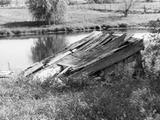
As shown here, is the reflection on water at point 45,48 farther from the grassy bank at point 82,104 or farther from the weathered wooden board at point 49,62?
the grassy bank at point 82,104

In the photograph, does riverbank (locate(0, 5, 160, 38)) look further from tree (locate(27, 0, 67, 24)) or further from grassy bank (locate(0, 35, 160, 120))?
grassy bank (locate(0, 35, 160, 120))

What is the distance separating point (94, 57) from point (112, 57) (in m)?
0.82

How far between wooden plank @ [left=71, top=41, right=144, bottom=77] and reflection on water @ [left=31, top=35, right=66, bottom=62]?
12.6 metres

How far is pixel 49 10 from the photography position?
41938 mm

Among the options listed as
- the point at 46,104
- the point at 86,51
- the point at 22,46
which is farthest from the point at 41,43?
the point at 46,104

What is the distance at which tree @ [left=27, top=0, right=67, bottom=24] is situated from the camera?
136 ft

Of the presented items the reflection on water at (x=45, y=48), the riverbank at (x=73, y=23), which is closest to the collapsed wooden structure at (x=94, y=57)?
the reflection on water at (x=45, y=48)

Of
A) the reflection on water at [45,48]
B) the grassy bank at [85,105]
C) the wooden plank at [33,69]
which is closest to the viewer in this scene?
the grassy bank at [85,105]

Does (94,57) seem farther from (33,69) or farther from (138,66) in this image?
(33,69)

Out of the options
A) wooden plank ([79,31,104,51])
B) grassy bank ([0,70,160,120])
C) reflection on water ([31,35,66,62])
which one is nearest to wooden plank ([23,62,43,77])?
wooden plank ([79,31,104,51])

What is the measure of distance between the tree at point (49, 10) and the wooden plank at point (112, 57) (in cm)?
3240

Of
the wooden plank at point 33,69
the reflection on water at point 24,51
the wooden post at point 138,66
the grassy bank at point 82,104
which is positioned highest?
the grassy bank at point 82,104

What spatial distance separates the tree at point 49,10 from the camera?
136 ft

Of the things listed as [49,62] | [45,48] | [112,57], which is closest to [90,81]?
[112,57]
